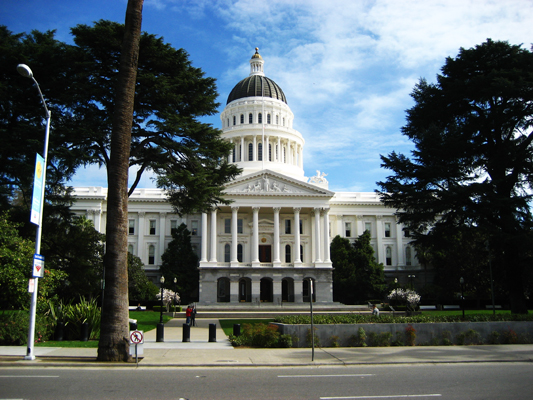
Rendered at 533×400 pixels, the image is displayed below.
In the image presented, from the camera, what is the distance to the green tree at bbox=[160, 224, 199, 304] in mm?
61625

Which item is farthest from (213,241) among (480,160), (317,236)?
(480,160)

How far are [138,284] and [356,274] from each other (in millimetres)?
29654

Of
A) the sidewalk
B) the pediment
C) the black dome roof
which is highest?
the black dome roof

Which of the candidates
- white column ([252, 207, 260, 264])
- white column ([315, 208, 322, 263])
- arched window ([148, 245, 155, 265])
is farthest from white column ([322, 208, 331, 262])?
arched window ([148, 245, 155, 265])

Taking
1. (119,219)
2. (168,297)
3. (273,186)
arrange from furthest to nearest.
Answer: (273,186)
(168,297)
(119,219)

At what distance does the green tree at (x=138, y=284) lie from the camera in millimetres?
49719

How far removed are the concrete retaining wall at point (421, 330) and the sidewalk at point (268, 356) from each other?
0.76m

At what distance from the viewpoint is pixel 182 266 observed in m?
62.6

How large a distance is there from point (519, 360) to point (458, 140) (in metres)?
19.2

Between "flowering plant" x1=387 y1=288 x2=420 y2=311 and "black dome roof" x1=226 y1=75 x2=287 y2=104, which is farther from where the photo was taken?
"black dome roof" x1=226 y1=75 x2=287 y2=104

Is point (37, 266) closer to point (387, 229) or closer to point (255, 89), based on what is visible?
point (387, 229)

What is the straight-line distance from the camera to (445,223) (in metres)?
32.7

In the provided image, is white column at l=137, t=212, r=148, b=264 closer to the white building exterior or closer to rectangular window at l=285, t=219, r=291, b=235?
the white building exterior

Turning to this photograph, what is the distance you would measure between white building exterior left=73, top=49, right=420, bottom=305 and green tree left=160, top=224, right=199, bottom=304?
7.14 feet
